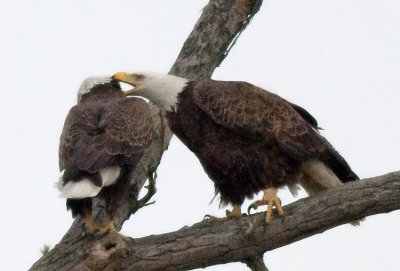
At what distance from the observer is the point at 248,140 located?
261 inches

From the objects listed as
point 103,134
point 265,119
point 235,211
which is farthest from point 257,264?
point 103,134

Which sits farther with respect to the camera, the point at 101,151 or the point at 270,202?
the point at 270,202

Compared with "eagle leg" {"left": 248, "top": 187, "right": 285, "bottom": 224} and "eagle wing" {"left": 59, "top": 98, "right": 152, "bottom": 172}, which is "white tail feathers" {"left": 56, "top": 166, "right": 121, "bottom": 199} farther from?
"eagle leg" {"left": 248, "top": 187, "right": 285, "bottom": 224}

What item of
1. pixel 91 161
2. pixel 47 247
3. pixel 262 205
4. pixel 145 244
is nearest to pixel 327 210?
pixel 262 205

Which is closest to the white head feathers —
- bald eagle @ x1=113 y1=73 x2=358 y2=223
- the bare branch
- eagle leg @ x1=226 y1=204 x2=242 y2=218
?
bald eagle @ x1=113 y1=73 x2=358 y2=223

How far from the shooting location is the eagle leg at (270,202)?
5.91 metres

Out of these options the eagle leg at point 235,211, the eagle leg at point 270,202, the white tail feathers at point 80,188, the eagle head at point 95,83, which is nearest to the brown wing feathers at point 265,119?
the eagle leg at point 270,202

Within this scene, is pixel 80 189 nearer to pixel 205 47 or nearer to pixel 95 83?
pixel 95 83

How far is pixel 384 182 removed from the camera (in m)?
5.69

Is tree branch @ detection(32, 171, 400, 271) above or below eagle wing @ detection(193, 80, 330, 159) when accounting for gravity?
below

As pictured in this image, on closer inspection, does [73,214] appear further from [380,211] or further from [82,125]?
[380,211]

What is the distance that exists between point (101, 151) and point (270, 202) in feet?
4.18

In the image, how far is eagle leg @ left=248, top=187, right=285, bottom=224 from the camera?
5.91 metres

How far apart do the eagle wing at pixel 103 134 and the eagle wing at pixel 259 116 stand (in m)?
0.52
